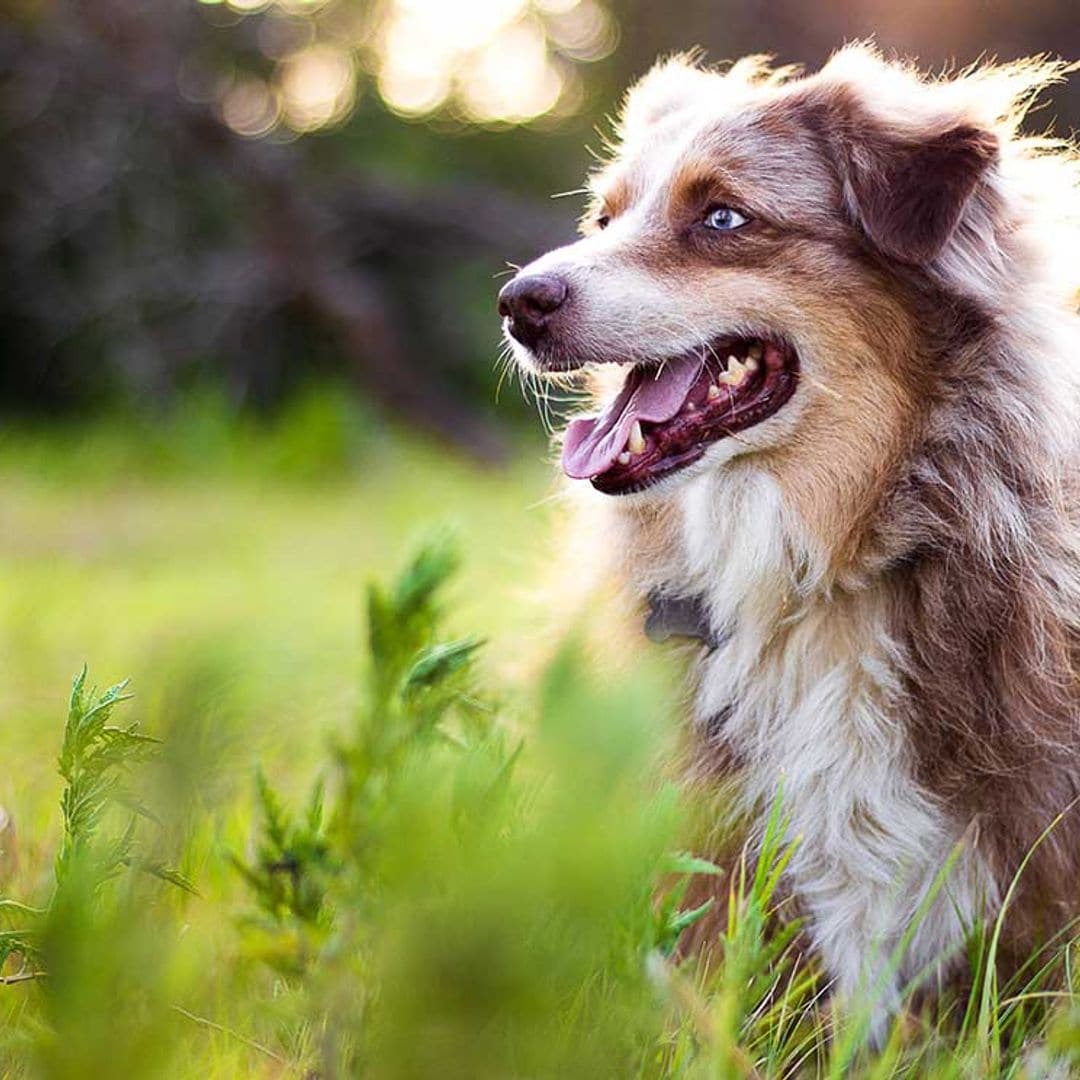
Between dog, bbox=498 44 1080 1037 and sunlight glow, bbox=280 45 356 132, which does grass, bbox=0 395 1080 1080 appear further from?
sunlight glow, bbox=280 45 356 132

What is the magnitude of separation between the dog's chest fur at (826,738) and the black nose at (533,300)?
1.72 feet

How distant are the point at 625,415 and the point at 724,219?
448 mm

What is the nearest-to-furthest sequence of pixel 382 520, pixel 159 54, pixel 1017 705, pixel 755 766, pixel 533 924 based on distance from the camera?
pixel 533 924 → pixel 1017 705 → pixel 755 766 → pixel 382 520 → pixel 159 54

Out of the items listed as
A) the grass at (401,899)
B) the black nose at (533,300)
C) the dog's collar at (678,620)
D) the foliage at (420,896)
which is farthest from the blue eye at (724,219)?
the foliage at (420,896)

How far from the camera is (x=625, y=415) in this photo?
9.55 ft

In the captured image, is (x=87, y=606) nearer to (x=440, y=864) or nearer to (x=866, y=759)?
(x=866, y=759)

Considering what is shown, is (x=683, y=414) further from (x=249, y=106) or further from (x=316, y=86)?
(x=316, y=86)

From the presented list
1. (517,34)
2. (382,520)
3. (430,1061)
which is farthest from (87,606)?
(517,34)

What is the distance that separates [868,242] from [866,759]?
1.02 m

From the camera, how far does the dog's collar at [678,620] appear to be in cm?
264

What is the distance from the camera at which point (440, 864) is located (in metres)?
0.71

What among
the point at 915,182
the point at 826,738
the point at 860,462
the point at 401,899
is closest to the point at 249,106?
the point at 915,182

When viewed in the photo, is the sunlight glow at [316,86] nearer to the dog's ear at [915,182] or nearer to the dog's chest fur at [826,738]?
the dog's ear at [915,182]

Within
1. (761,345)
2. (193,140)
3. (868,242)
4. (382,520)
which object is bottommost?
(382,520)
